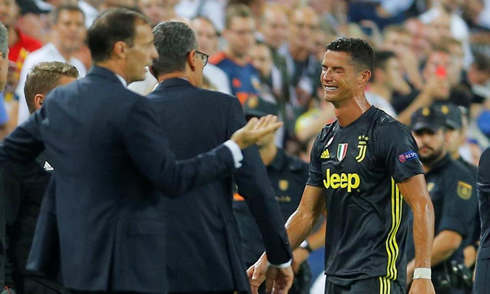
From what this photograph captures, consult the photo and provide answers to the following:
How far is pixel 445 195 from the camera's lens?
7.72 metres

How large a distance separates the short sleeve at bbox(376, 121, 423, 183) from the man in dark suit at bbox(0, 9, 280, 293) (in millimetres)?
1339

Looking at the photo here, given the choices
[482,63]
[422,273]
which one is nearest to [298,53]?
[482,63]

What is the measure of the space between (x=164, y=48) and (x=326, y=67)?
143 cm

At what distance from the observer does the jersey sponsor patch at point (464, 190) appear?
7.70 metres

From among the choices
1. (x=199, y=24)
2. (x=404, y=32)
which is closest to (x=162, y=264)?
(x=199, y=24)

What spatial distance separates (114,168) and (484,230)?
2542mm

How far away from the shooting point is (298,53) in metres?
12.4

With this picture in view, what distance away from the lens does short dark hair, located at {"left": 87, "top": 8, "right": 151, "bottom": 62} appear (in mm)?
4320

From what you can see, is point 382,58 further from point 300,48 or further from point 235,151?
point 235,151

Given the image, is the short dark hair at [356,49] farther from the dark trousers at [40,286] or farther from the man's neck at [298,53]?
the man's neck at [298,53]

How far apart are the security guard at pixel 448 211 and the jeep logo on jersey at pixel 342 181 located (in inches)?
76.7

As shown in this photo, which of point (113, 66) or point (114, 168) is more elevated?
point (113, 66)

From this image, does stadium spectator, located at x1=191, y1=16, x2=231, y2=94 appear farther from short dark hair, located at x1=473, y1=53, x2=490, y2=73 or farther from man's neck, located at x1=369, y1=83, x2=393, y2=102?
short dark hair, located at x1=473, y1=53, x2=490, y2=73

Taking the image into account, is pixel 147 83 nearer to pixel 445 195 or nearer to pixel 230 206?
pixel 445 195
